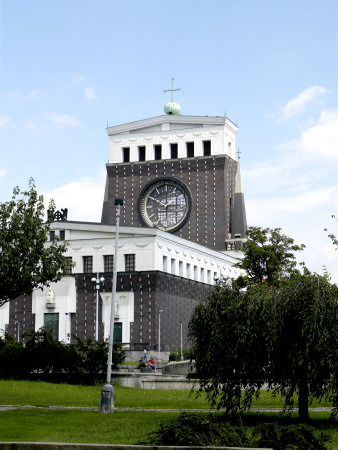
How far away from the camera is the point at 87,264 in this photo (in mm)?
93250

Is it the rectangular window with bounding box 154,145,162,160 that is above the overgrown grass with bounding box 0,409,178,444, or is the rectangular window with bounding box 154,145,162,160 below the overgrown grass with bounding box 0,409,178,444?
above

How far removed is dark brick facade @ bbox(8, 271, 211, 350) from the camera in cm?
8925

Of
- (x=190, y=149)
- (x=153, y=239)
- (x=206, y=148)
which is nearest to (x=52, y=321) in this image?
(x=153, y=239)

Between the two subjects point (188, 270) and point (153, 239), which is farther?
point (188, 270)

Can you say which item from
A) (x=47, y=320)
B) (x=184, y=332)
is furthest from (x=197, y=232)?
(x=47, y=320)

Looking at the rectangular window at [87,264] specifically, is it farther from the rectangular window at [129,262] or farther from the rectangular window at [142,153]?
the rectangular window at [142,153]

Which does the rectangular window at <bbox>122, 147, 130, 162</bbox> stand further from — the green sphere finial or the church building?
the green sphere finial

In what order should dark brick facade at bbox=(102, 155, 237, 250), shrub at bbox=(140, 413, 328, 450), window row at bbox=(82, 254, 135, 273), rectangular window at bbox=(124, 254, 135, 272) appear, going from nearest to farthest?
shrub at bbox=(140, 413, 328, 450) < rectangular window at bbox=(124, 254, 135, 272) < window row at bbox=(82, 254, 135, 273) < dark brick facade at bbox=(102, 155, 237, 250)

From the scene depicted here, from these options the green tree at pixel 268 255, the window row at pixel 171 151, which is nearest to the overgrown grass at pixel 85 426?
the green tree at pixel 268 255

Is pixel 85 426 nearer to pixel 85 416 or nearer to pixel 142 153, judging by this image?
pixel 85 416

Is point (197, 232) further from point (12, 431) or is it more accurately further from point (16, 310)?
point (12, 431)

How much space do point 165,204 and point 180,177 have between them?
14.4 feet

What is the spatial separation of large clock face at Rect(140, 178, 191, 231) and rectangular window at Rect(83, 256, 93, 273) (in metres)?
15.9

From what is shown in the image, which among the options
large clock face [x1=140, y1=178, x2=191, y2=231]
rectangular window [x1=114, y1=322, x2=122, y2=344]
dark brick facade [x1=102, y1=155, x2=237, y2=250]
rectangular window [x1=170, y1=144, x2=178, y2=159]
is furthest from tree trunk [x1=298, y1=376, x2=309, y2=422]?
rectangular window [x1=170, y1=144, x2=178, y2=159]
